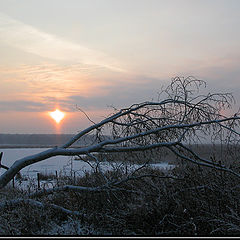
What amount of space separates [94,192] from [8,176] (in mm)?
→ 2066

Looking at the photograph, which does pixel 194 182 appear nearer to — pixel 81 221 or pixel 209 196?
pixel 209 196

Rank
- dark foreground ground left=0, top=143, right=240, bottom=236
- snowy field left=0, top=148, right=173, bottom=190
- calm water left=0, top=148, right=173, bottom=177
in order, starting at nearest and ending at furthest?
dark foreground ground left=0, top=143, right=240, bottom=236
snowy field left=0, top=148, right=173, bottom=190
calm water left=0, top=148, right=173, bottom=177

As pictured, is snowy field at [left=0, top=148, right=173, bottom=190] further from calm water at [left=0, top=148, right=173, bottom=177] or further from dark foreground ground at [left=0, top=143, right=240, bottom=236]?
dark foreground ground at [left=0, top=143, right=240, bottom=236]

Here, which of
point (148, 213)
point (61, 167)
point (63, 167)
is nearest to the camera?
point (148, 213)

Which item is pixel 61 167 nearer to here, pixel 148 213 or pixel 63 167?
pixel 63 167

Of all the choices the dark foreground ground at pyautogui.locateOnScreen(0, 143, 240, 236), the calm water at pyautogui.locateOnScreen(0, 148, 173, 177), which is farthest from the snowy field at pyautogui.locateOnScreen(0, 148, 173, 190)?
the dark foreground ground at pyautogui.locateOnScreen(0, 143, 240, 236)

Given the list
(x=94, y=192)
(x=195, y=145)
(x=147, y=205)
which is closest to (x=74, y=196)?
(x=94, y=192)

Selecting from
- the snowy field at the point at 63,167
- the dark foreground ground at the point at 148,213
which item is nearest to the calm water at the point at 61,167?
the snowy field at the point at 63,167

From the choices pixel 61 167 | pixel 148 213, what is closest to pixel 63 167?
pixel 148 213

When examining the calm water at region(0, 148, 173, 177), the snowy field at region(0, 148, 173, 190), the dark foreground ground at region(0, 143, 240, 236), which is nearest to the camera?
the dark foreground ground at region(0, 143, 240, 236)

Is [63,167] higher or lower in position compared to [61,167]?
higher

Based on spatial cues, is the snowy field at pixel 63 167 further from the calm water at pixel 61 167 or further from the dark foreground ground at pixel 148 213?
the dark foreground ground at pixel 148 213

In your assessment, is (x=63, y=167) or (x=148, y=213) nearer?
(x=148, y=213)

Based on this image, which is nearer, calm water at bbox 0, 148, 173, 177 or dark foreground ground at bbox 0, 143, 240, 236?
dark foreground ground at bbox 0, 143, 240, 236
